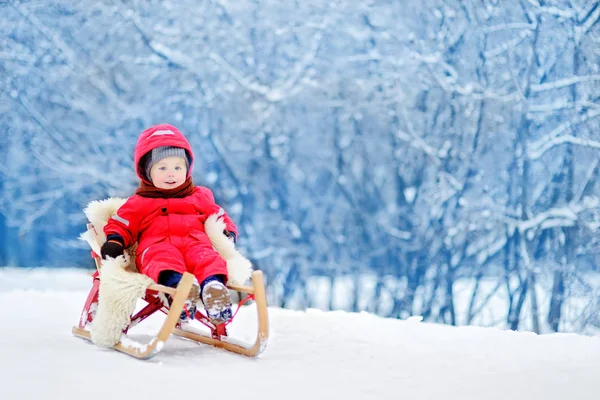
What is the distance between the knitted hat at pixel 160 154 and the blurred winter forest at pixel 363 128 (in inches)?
73.0

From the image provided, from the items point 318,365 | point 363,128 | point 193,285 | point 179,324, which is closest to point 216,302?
point 193,285

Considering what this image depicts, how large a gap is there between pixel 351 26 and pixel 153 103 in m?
1.27

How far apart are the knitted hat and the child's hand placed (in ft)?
0.94

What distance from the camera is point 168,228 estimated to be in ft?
7.26

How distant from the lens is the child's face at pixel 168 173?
228 cm

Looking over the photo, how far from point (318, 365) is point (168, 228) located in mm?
615

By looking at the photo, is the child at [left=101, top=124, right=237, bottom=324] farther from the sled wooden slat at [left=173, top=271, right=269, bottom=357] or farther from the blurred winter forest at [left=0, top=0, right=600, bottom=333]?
the blurred winter forest at [left=0, top=0, right=600, bottom=333]

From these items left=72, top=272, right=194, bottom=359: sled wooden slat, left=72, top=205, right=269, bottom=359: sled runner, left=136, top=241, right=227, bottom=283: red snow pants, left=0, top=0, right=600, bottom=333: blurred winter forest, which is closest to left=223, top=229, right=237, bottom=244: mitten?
left=136, top=241, right=227, bottom=283: red snow pants

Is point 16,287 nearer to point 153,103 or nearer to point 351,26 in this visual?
point 153,103

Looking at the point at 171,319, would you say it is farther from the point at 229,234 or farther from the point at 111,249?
the point at 229,234

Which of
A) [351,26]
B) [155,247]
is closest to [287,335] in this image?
[155,247]

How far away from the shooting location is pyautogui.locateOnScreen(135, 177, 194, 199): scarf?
7.48 feet

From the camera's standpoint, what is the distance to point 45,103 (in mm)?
4652

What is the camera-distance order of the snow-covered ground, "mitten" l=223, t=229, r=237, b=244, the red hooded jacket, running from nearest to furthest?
the snow-covered ground < the red hooded jacket < "mitten" l=223, t=229, r=237, b=244
